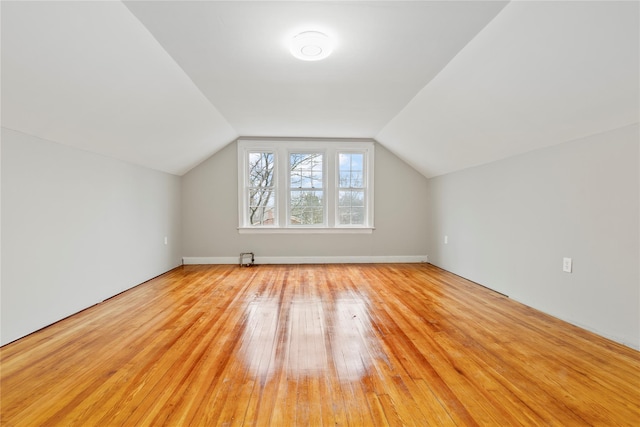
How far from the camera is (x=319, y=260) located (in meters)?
5.50

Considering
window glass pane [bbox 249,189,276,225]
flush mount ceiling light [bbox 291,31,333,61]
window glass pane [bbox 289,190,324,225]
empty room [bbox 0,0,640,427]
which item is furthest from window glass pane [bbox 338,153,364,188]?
flush mount ceiling light [bbox 291,31,333,61]

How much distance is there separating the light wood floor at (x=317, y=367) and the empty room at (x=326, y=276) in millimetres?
16

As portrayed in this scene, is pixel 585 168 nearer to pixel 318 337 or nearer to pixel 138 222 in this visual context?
pixel 318 337

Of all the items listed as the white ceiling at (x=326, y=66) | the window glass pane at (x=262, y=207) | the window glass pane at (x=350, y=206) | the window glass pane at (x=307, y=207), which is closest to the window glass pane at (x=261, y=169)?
the window glass pane at (x=262, y=207)

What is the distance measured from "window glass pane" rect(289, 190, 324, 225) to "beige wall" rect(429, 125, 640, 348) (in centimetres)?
260

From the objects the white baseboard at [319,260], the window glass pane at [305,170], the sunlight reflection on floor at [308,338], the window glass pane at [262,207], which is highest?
the window glass pane at [305,170]

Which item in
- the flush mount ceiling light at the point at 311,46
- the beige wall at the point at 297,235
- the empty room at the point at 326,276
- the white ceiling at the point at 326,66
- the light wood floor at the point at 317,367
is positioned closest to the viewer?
the light wood floor at the point at 317,367

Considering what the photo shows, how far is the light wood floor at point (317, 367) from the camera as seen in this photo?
1448mm

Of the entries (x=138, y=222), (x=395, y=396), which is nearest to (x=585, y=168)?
(x=395, y=396)

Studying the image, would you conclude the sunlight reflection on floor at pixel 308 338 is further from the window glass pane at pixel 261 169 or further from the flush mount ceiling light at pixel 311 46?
the window glass pane at pixel 261 169

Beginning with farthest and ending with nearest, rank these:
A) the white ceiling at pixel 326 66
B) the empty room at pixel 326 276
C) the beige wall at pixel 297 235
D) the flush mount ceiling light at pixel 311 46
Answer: the beige wall at pixel 297 235 → the flush mount ceiling light at pixel 311 46 → the white ceiling at pixel 326 66 → the empty room at pixel 326 276

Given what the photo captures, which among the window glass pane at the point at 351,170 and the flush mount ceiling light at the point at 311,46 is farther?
the window glass pane at the point at 351,170

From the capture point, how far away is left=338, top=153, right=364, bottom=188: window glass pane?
566 cm

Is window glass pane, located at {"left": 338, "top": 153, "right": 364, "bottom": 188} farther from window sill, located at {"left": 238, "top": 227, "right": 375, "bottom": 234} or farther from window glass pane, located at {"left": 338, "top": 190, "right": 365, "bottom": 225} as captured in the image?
window sill, located at {"left": 238, "top": 227, "right": 375, "bottom": 234}
